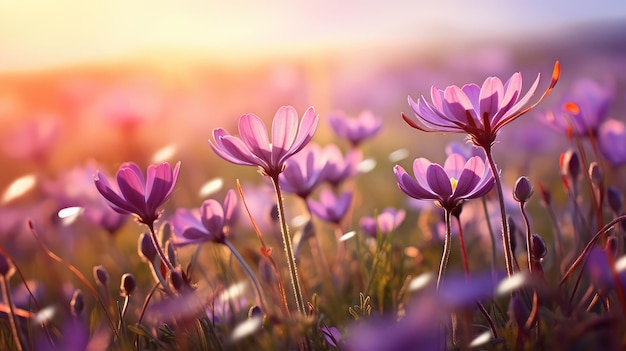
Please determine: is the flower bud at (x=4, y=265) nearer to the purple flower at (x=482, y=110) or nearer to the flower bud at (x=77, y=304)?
the flower bud at (x=77, y=304)

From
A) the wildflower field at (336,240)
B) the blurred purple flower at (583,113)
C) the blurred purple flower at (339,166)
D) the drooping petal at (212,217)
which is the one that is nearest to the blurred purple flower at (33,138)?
the wildflower field at (336,240)

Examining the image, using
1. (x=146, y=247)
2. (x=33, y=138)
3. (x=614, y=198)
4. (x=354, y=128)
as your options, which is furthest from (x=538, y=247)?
(x=33, y=138)

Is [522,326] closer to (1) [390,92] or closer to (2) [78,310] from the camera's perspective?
(2) [78,310]

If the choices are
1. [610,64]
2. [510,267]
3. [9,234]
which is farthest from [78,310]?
[610,64]

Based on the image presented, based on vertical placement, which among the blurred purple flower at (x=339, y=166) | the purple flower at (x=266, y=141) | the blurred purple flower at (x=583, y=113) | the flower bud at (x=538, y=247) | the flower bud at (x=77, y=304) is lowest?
the flower bud at (x=77, y=304)

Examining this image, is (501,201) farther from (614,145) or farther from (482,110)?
(614,145)

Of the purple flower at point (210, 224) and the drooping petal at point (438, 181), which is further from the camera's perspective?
the purple flower at point (210, 224)

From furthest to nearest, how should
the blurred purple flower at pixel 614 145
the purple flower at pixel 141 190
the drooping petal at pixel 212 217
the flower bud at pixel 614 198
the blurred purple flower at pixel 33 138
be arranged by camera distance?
the blurred purple flower at pixel 33 138, the blurred purple flower at pixel 614 145, the flower bud at pixel 614 198, the drooping petal at pixel 212 217, the purple flower at pixel 141 190

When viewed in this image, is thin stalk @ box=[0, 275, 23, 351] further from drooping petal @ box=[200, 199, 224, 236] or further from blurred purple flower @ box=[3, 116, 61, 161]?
blurred purple flower @ box=[3, 116, 61, 161]

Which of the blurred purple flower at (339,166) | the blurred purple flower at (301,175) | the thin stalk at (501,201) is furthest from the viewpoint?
the blurred purple flower at (339,166)
